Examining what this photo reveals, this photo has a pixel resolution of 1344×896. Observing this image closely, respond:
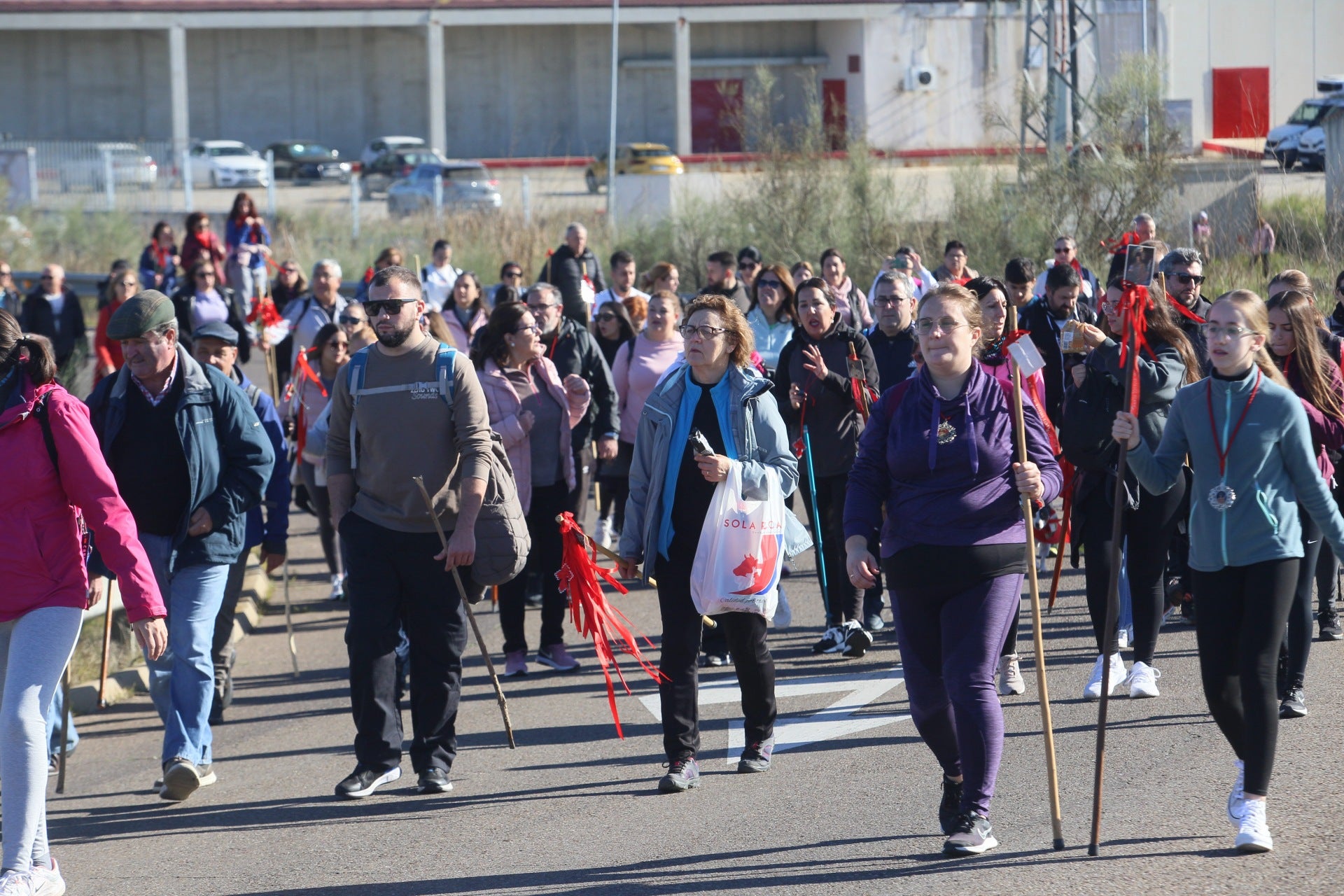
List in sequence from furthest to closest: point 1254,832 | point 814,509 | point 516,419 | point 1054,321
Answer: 1. point 1054,321
2. point 814,509
3. point 516,419
4. point 1254,832

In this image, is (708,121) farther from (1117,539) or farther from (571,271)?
(1117,539)

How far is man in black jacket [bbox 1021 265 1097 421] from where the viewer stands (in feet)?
31.6

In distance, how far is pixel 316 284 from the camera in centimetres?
1288

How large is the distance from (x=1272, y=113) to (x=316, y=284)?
39575 millimetres

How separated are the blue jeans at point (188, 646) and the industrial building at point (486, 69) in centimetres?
4734

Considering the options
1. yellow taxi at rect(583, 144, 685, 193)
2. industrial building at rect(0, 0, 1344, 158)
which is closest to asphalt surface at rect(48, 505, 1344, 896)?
yellow taxi at rect(583, 144, 685, 193)

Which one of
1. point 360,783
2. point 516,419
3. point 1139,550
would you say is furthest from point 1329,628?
point 360,783

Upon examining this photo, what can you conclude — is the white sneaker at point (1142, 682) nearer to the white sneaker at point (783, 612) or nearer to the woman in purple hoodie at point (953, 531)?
the white sneaker at point (783, 612)

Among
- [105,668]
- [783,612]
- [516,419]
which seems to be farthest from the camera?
[783,612]

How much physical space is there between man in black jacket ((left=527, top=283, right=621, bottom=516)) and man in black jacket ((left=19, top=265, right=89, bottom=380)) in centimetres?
906

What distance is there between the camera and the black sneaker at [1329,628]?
849 centimetres

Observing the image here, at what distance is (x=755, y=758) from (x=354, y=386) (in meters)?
2.36

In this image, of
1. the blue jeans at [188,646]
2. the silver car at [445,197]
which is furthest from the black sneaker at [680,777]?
the silver car at [445,197]

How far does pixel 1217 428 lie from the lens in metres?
5.51
